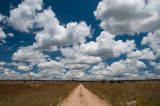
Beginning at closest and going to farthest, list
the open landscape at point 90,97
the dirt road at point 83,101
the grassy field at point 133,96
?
the grassy field at point 133,96 < the open landscape at point 90,97 < the dirt road at point 83,101

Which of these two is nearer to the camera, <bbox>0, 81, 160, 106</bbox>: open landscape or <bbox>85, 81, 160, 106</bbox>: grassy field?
<bbox>85, 81, 160, 106</bbox>: grassy field

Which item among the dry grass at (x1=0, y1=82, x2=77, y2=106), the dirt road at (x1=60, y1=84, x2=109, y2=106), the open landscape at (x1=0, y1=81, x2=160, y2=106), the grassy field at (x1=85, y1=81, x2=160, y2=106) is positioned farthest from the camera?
the dry grass at (x1=0, y1=82, x2=77, y2=106)

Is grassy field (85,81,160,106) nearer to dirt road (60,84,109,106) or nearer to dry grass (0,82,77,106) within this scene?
dirt road (60,84,109,106)

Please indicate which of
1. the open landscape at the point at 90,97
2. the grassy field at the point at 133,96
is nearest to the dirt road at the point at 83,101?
the open landscape at the point at 90,97

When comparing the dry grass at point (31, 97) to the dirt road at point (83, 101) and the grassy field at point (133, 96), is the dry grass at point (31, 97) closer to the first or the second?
the dirt road at point (83, 101)

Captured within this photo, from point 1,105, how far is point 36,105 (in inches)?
143

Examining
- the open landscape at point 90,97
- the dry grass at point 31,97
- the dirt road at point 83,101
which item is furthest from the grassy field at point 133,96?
the dry grass at point 31,97

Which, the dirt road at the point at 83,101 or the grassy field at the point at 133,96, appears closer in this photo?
the grassy field at the point at 133,96

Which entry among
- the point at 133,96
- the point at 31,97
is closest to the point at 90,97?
the point at 133,96

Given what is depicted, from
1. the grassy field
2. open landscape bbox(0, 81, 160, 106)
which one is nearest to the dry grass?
open landscape bbox(0, 81, 160, 106)

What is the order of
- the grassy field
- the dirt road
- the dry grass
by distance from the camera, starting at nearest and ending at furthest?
1. the grassy field
2. the dirt road
3. the dry grass

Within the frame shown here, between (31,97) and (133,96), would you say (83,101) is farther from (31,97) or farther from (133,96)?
(31,97)

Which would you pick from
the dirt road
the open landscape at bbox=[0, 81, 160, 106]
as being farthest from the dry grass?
the dirt road

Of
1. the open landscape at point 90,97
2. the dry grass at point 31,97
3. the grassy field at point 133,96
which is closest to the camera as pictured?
the grassy field at point 133,96
